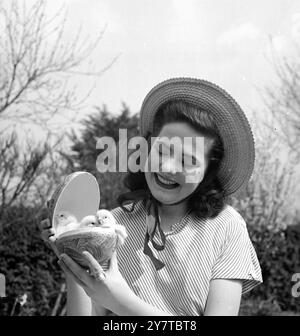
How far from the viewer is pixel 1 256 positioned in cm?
267

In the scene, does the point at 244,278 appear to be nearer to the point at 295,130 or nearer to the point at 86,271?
the point at 86,271

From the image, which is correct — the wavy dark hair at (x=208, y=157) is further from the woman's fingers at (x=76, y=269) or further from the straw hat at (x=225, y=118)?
the woman's fingers at (x=76, y=269)

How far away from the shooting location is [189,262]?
32.6 inches

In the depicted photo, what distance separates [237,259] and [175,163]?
6.6 inches

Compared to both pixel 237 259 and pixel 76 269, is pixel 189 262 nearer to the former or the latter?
pixel 237 259

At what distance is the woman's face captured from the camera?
829 mm

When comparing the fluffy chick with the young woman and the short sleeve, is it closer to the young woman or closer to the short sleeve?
the young woman

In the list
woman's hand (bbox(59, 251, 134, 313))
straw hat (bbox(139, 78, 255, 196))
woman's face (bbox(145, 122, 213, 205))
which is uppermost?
straw hat (bbox(139, 78, 255, 196))

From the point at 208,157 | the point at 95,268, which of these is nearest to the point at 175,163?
the point at 208,157

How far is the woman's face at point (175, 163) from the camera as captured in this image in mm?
829

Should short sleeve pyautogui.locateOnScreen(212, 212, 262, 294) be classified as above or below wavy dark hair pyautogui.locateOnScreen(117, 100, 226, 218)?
below

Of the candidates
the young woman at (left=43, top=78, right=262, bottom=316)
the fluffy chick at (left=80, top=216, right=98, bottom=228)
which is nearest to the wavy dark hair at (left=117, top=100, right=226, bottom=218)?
the young woman at (left=43, top=78, right=262, bottom=316)
